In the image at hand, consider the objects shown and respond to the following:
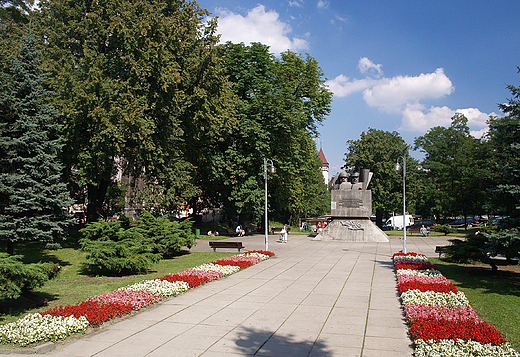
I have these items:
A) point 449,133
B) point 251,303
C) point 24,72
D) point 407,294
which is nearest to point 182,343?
point 251,303

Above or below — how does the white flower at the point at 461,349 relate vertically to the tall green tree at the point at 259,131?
below

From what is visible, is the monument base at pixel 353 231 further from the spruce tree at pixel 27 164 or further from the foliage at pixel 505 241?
the spruce tree at pixel 27 164

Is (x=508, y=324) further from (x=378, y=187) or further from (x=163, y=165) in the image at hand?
(x=378, y=187)

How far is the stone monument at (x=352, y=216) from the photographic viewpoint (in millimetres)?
31875

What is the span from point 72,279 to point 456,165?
45.1m

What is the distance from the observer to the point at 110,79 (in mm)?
21703

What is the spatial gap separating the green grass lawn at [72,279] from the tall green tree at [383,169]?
32371 mm

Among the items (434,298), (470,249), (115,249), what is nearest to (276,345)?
(434,298)

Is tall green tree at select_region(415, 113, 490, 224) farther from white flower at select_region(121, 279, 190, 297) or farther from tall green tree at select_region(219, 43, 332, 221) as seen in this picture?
white flower at select_region(121, 279, 190, 297)

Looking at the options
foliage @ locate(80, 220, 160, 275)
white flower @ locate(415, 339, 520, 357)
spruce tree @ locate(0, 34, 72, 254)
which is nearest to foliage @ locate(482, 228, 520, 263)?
white flower @ locate(415, 339, 520, 357)

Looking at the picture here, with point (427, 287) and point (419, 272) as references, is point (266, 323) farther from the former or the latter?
point (419, 272)

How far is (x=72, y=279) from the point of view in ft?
46.0

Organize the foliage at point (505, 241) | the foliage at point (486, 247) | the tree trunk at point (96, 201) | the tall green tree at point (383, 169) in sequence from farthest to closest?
the tall green tree at point (383, 169) → the tree trunk at point (96, 201) → the foliage at point (486, 247) → the foliage at point (505, 241)

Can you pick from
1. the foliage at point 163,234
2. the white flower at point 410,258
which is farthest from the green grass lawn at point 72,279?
the white flower at point 410,258
